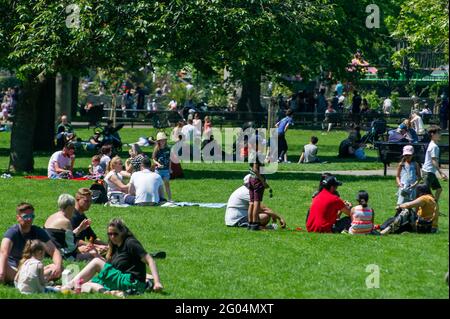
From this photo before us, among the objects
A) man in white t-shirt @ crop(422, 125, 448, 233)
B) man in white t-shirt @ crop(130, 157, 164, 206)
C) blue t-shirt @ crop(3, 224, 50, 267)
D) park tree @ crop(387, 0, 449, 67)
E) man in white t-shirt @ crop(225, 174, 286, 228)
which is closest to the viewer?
blue t-shirt @ crop(3, 224, 50, 267)

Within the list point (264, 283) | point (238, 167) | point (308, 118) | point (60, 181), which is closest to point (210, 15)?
point (60, 181)

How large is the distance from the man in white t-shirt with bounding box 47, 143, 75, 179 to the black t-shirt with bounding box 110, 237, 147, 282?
1488cm

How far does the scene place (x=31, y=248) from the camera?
14195mm

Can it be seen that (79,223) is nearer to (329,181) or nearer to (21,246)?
(21,246)

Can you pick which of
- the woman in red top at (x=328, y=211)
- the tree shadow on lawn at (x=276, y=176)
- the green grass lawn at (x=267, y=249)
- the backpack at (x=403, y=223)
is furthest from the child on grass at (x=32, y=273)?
the tree shadow on lawn at (x=276, y=176)

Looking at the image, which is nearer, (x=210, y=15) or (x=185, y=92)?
(x=210, y=15)

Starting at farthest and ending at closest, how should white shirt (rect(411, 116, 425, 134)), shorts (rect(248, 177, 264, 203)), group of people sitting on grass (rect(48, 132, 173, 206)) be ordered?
white shirt (rect(411, 116, 425, 134)), group of people sitting on grass (rect(48, 132, 173, 206)), shorts (rect(248, 177, 264, 203))

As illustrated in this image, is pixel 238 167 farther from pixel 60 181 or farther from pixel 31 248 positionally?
pixel 31 248

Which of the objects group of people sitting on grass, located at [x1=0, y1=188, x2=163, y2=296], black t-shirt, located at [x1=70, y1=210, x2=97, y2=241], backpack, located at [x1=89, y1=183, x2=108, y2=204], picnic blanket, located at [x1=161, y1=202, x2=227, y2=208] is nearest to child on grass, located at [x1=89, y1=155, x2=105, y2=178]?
backpack, located at [x1=89, y1=183, x2=108, y2=204]

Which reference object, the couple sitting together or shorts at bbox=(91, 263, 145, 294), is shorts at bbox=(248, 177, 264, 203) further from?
shorts at bbox=(91, 263, 145, 294)

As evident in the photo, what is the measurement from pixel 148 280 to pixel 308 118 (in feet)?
134

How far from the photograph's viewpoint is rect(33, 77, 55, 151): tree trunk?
38656 mm

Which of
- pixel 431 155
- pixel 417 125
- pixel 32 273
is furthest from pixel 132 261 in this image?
pixel 417 125

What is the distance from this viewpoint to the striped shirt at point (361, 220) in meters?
19.6
